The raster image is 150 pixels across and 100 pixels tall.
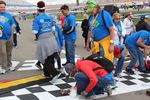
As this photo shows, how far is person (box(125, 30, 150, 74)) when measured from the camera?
24.6 ft

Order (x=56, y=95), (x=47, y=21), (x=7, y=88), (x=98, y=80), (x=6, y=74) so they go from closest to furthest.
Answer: (x=98, y=80) < (x=56, y=95) < (x=7, y=88) < (x=47, y=21) < (x=6, y=74)

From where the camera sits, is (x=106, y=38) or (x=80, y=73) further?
(x=106, y=38)

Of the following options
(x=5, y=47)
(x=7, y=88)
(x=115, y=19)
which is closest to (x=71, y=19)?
(x=115, y=19)

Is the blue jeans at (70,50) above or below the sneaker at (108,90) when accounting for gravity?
above

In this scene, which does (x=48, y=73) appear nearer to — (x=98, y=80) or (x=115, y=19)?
(x=98, y=80)

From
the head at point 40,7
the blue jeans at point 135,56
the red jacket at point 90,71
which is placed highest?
the head at point 40,7

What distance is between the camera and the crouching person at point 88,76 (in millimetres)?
5660

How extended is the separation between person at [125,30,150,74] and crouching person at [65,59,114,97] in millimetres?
1875

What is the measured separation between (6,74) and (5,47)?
2.03 feet

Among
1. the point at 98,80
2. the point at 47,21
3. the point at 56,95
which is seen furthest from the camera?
the point at 47,21

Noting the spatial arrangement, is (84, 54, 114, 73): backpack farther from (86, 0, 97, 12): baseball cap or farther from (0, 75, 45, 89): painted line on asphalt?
(0, 75, 45, 89): painted line on asphalt

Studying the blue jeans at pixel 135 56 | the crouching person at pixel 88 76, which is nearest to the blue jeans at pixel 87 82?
the crouching person at pixel 88 76

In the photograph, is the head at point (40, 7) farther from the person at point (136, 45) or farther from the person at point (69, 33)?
the person at point (136, 45)

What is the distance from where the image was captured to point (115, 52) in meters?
6.98
